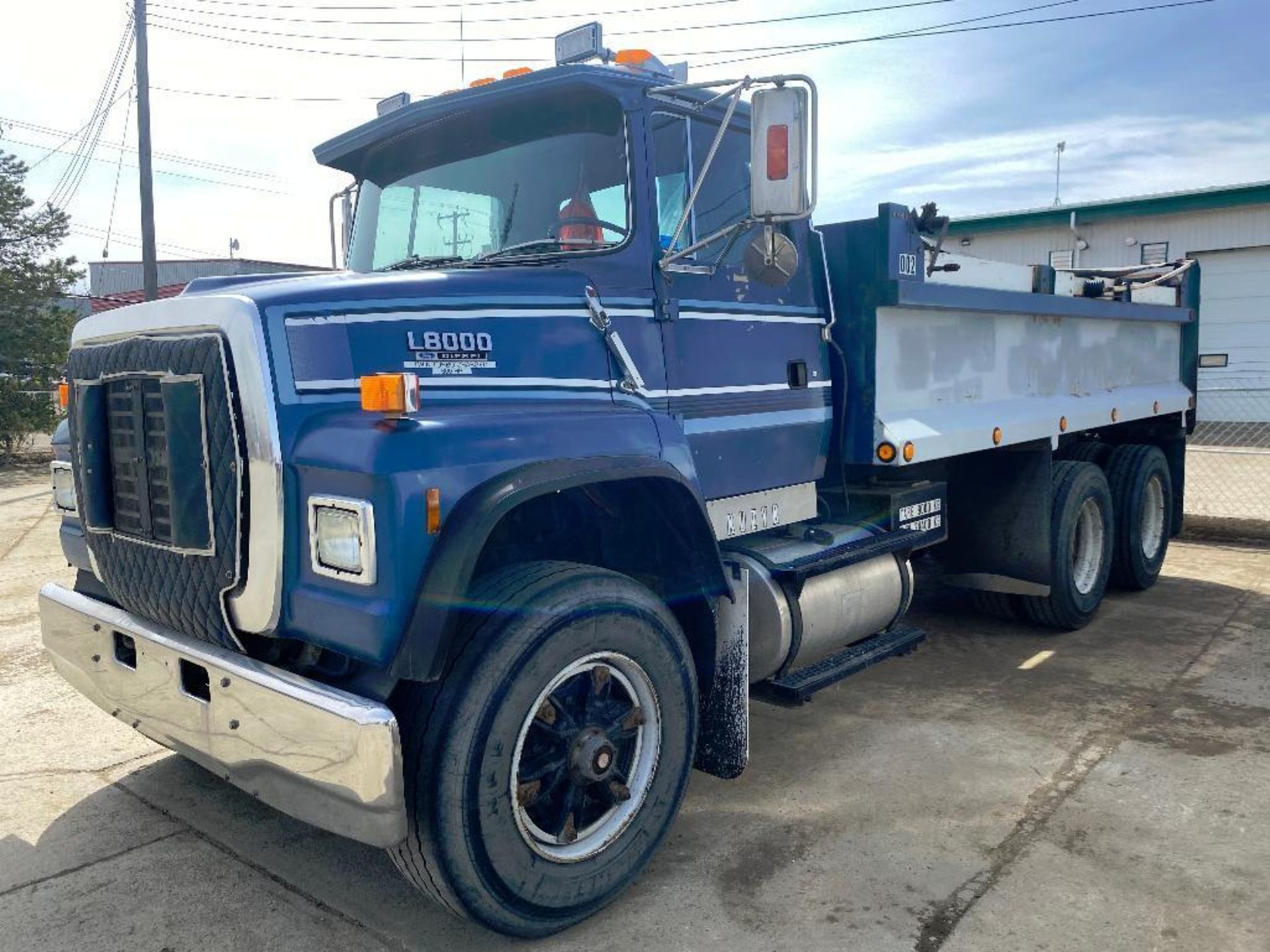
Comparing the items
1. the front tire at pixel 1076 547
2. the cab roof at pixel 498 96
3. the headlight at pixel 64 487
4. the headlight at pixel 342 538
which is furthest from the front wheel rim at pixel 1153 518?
the headlight at pixel 64 487

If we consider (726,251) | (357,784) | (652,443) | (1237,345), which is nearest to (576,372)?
(652,443)

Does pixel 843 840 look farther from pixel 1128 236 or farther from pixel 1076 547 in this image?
pixel 1128 236

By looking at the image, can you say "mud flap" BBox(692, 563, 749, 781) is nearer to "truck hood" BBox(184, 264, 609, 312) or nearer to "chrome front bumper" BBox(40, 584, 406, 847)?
"truck hood" BBox(184, 264, 609, 312)

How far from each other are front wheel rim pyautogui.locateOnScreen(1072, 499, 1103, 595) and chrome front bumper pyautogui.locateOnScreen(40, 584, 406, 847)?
5.31 metres

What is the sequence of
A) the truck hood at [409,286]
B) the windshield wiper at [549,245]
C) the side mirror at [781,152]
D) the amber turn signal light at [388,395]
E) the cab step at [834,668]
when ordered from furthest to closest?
the cab step at [834,668] → the windshield wiper at [549,245] → the side mirror at [781,152] → the truck hood at [409,286] → the amber turn signal light at [388,395]

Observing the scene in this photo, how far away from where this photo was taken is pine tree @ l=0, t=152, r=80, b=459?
53.8ft

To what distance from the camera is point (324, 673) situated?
298 centimetres

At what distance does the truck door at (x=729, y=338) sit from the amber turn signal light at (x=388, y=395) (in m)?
1.25

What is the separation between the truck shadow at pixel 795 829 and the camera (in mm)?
3168

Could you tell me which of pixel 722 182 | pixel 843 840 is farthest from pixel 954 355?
pixel 843 840

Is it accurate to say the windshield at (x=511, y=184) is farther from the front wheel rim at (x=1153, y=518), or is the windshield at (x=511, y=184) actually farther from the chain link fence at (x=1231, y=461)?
the chain link fence at (x=1231, y=461)

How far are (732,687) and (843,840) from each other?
0.66 m

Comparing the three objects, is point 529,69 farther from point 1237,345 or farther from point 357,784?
point 1237,345

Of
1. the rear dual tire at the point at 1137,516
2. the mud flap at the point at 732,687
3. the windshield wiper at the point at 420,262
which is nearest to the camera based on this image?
the mud flap at the point at 732,687
